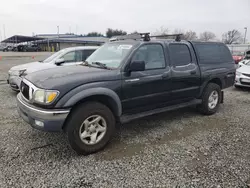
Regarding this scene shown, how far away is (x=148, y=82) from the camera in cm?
386

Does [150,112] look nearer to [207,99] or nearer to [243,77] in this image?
[207,99]

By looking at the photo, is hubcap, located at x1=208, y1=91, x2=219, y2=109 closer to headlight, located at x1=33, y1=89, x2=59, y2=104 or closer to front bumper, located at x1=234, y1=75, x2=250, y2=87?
front bumper, located at x1=234, y1=75, x2=250, y2=87

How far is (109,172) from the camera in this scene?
2869mm

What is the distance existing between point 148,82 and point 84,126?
142 centimetres

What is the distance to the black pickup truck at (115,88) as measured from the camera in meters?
3.03

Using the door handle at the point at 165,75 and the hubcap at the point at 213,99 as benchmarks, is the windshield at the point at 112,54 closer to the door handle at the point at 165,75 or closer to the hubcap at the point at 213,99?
the door handle at the point at 165,75

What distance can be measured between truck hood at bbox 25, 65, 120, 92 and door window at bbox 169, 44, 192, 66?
1.51m

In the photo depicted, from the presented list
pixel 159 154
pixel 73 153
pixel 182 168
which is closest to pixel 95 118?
pixel 73 153

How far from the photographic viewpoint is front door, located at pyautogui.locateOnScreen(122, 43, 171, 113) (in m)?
3.65

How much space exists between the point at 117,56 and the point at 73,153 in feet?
6.14

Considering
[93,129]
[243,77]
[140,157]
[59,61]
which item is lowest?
[140,157]

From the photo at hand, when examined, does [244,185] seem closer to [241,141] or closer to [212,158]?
[212,158]

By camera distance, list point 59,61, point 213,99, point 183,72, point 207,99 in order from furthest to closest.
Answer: point 59,61
point 213,99
point 207,99
point 183,72

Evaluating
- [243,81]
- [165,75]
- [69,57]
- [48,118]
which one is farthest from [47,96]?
[243,81]
